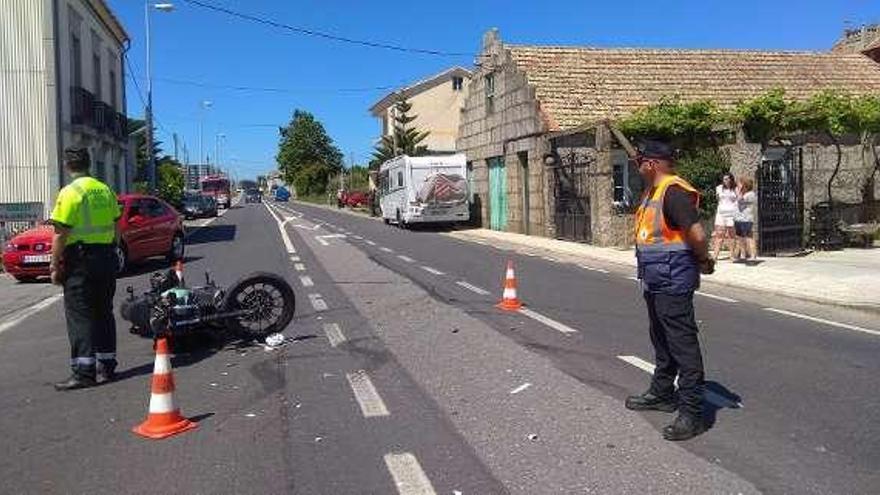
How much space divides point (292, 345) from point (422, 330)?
149 centimetres

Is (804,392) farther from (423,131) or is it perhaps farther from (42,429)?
(423,131)

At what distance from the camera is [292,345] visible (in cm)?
884

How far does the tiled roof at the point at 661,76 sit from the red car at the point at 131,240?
11.4 m

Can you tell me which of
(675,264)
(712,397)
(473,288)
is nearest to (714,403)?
(712,397)

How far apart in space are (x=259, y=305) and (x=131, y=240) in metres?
10.2

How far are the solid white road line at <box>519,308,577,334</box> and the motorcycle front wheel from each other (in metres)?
2.87

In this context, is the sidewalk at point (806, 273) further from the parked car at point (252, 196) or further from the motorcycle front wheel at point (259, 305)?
the parked car at point (252, 196)

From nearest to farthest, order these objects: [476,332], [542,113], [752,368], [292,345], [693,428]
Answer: [693,428] < [752,368] < [292,345] < [476,332] < [542,113]

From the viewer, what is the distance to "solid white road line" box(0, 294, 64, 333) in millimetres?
11235

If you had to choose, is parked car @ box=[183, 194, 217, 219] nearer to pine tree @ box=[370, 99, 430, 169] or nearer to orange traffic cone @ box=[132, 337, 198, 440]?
pine tree @ box=[370, 99, 430, 169]

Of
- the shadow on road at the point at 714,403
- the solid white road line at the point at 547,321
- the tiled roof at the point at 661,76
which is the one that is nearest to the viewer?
the shadow on road at the point at 714,403

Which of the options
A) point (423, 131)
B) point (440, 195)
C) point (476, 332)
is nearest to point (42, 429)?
point (476, 332)

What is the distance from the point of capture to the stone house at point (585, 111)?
75.4 ft

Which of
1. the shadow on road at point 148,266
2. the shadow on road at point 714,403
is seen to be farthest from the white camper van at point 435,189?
the shadow on road at point 714,403
